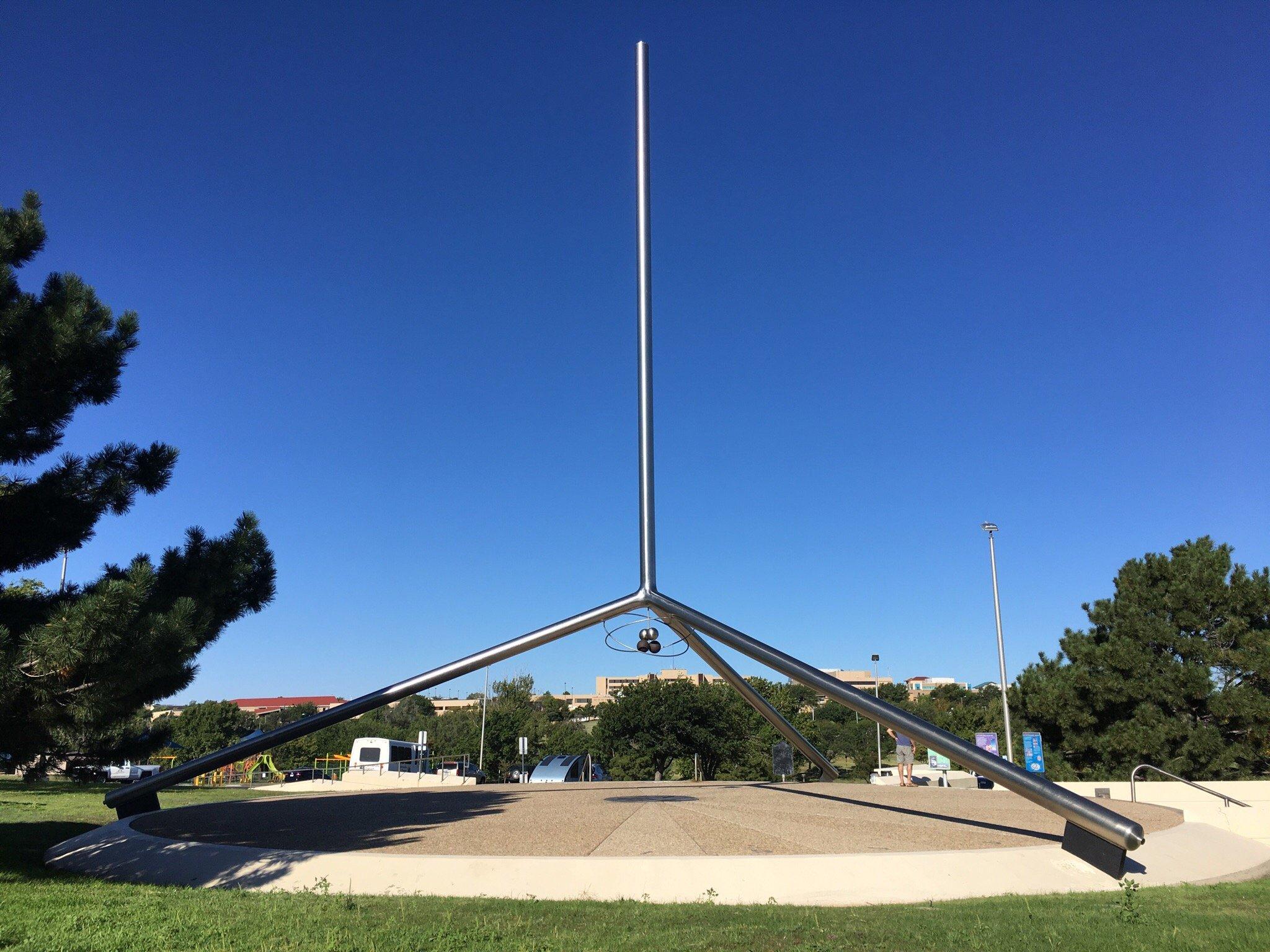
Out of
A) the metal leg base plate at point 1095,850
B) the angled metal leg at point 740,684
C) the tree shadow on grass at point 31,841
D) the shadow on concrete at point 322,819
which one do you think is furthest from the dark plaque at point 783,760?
the tree shadow on grass at point 31,841

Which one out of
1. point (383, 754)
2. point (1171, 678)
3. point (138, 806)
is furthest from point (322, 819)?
point (383, 754)

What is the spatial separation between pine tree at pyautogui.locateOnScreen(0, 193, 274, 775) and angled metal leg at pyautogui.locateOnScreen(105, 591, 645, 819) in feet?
5.08

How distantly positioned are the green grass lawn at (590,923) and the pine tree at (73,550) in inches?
74.6

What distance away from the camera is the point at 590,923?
714 cm

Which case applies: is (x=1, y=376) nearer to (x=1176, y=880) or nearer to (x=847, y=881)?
(x=847, y=881)

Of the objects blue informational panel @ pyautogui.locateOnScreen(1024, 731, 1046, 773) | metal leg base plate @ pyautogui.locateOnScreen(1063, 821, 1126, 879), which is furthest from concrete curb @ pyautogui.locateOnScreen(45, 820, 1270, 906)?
blue informational panel @ pyautogui.locateOnScreen(1024, 731, 1046, 773)

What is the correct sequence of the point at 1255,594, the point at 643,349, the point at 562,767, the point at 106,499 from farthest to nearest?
1. the point at 562,767
2. the point at 1255,594
3. the point at 643,349
4. the point at 106,499

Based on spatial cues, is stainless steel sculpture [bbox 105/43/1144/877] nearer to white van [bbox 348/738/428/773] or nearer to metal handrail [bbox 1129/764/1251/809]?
metal handrail [bbox 1129/764/1251/809]

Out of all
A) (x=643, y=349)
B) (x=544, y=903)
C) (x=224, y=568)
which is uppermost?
(x=643, y=349)

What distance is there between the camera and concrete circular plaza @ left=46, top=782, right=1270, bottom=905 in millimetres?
8594

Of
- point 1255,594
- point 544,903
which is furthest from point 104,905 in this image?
point 1255,594

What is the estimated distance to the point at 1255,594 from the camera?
72.3 ft

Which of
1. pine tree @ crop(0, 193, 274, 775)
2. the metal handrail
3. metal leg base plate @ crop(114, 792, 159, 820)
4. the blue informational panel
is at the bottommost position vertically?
metal leg base plate @ crop(114, 792, 159, 820)

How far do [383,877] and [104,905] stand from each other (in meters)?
2.47
